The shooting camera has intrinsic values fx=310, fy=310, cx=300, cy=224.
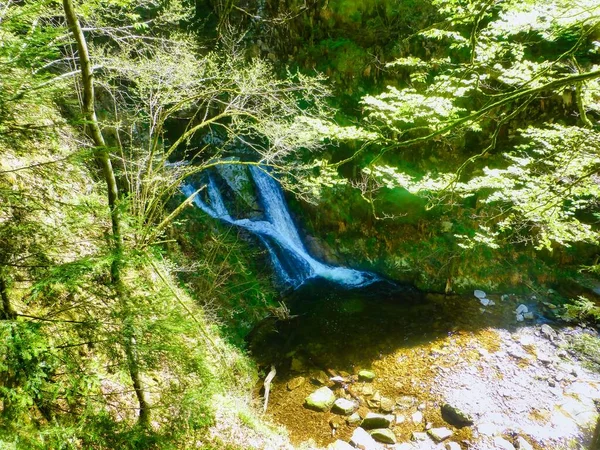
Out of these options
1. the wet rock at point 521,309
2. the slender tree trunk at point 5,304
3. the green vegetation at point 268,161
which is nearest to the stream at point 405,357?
the wet rock at point 521,309

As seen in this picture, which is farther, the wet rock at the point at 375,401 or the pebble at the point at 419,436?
the wet rock at the point at 375,401

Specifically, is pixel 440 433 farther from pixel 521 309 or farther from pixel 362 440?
pixel 521 309

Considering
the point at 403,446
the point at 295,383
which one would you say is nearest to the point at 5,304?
the point at 295,383

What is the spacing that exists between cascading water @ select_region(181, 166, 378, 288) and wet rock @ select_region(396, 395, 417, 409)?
432 centimetres

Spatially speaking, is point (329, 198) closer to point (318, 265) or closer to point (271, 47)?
point (318, 265)

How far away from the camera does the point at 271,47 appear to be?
1145cm

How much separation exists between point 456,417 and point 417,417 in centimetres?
77

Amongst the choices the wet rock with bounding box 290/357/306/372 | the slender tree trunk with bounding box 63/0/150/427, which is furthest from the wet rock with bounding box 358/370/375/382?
the slender tree trunk with bounding box 63/0/150/427

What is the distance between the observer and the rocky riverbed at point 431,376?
609 cm

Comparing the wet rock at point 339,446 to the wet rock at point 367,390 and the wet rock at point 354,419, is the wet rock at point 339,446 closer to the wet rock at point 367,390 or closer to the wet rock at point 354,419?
the wet rock at point 354,419

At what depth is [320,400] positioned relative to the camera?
6.70 metres

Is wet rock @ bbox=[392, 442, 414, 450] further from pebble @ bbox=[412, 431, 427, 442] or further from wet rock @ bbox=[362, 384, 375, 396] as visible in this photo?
wet rock @ bbox=[362, 384, 375, 396]

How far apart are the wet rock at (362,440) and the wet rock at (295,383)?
1620mm

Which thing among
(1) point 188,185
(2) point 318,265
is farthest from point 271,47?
(2) point 318,265
